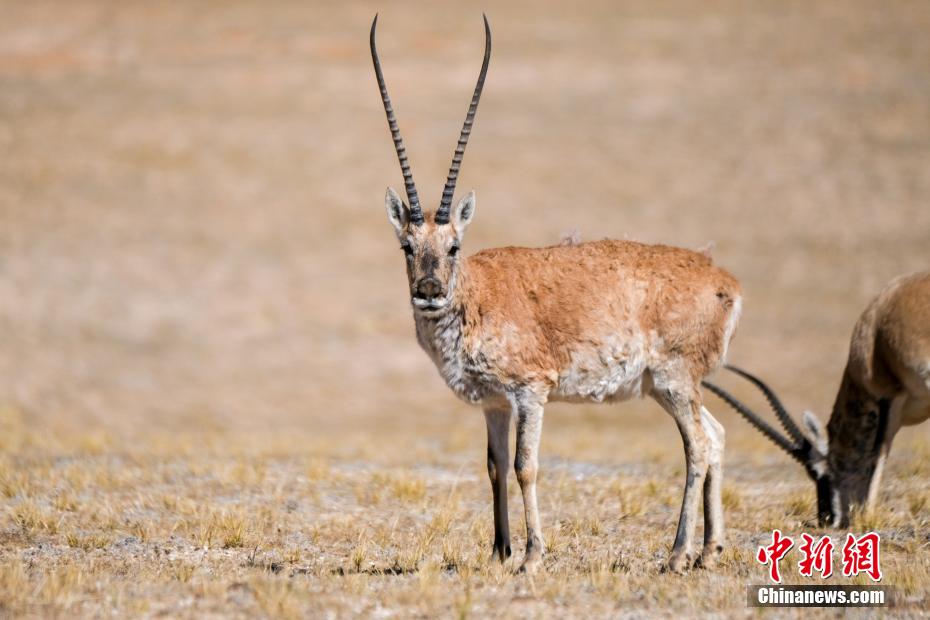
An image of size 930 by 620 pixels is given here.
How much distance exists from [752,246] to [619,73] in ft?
44.9

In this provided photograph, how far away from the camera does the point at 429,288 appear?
9672 mm

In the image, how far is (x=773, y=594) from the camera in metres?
9.10

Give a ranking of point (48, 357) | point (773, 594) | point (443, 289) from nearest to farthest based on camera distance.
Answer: point (773, 594) < point (443, 289) < point (48, 357)

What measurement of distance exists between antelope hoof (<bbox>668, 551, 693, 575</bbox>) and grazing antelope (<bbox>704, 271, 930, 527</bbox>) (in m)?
2.82

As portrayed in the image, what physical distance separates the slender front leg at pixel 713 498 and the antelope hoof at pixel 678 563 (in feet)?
0.80

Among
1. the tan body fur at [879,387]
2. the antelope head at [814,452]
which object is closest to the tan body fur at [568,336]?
the antelope head at [814,452]

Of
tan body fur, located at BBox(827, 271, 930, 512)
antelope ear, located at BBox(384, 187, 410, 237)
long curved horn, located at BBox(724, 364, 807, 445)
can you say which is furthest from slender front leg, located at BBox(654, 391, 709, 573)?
long curved horn, located at BBox(724, 364, 807, 445)

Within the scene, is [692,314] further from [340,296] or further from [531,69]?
[531,69]

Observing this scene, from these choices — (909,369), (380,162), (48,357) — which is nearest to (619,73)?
(380,162)

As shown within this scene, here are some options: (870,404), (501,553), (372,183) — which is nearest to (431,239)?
(501,553)

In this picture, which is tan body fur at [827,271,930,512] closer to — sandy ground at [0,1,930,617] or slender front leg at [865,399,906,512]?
slender front leg at [865,399,906,512]

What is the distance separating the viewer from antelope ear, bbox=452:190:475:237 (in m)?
10.3

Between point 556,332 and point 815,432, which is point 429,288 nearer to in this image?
point 556,332

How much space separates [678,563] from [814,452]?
14.0ft
